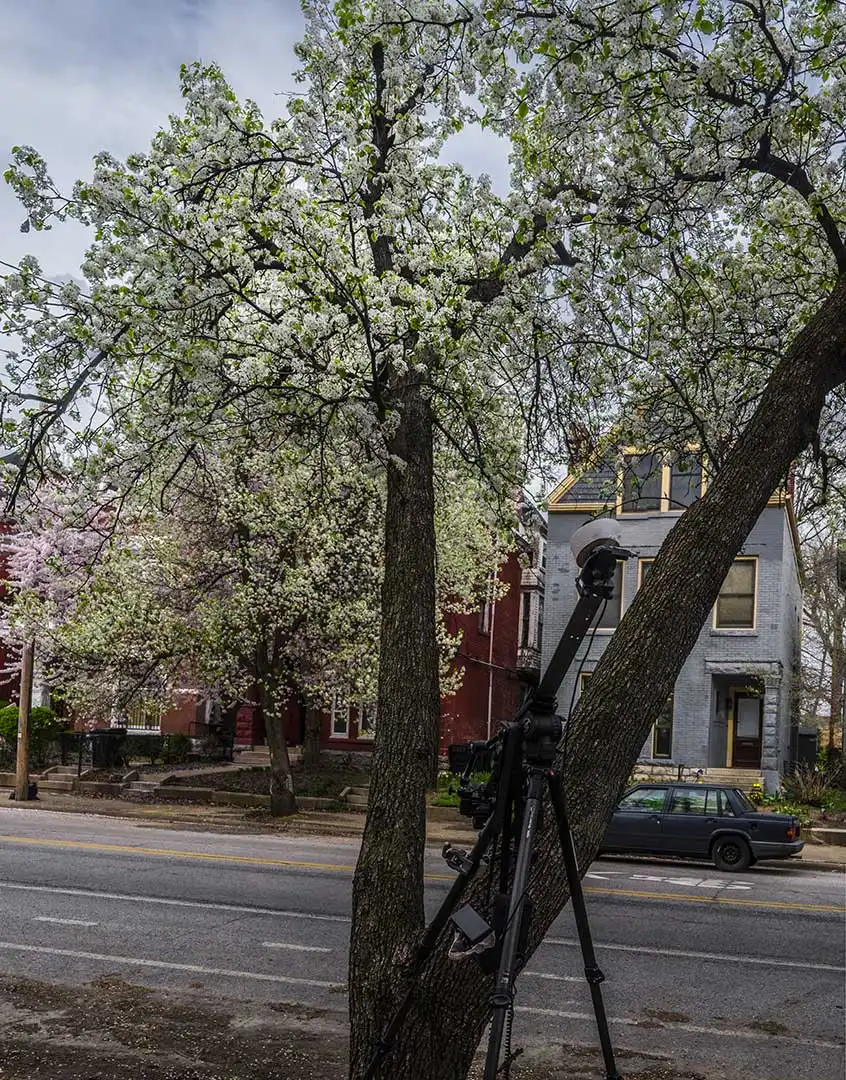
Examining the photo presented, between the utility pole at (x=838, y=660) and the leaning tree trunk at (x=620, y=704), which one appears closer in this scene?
the leaning tree trunk at (x=620, y=704)

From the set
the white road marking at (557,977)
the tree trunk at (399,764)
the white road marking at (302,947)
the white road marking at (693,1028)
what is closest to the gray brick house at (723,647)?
the white road marking at (302,947)

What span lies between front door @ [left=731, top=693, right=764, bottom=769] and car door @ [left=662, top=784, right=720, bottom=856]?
11575 millimetres

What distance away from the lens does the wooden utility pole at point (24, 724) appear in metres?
23.8

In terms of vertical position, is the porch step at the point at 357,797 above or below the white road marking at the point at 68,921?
below

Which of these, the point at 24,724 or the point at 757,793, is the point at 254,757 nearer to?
the point at 24,724

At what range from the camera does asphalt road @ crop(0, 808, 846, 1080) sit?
8.13m

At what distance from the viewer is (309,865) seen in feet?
51.9

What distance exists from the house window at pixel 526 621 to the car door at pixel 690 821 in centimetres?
2245

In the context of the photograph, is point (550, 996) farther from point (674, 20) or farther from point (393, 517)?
point (674, 20)

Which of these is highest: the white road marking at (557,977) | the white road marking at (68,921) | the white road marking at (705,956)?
the white road marking at (557,977)

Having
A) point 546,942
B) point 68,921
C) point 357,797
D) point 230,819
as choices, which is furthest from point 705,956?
point 357,797

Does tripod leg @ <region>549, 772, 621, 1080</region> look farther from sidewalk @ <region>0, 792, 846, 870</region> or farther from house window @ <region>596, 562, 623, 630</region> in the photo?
house window @ <region>596, 562, 623, 630</region>

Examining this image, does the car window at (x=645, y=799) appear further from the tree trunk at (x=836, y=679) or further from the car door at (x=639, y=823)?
the tree trunk at (x=836, y=679)

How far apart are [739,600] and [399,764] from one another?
2345cm
